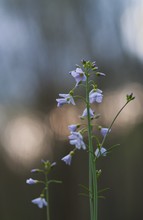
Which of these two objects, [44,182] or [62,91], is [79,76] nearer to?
[44,182]

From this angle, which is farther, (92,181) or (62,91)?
(62,91)

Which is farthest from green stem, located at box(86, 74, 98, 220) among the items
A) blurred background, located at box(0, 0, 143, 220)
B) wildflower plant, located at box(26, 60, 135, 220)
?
blurred background, located at box(0, 0, 143, 220)

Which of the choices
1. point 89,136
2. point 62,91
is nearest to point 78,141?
point 89,136

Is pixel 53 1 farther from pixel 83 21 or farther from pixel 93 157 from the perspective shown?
pixel 93 157

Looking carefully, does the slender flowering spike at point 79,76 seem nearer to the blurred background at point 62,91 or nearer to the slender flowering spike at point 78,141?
the slender flowering spike at point 78,141

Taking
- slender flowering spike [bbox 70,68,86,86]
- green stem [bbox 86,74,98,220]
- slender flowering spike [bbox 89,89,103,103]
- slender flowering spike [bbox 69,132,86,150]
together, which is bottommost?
green stem [bbox 86,74,98,220]

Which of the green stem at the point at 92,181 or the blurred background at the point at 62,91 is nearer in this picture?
the green stem at the point at 92,181

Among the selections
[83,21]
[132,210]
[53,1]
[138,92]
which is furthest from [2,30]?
[132,210]

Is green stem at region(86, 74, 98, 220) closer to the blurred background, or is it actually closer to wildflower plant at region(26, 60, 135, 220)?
wildflower plant at region(26, 60, 135, 220)

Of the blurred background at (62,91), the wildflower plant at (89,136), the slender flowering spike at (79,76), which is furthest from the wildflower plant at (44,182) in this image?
the blurred background at (62,91)
